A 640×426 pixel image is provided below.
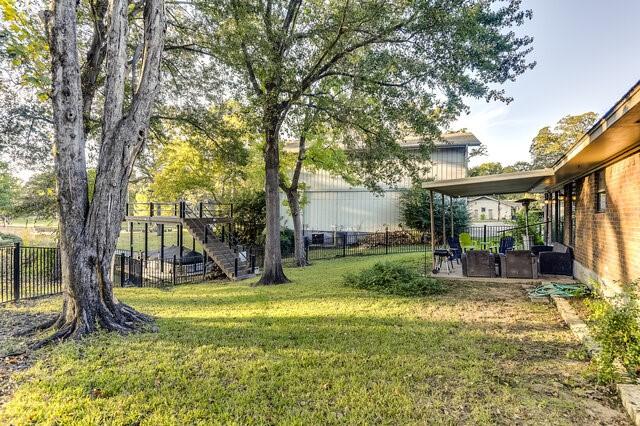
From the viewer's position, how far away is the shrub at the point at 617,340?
3.40 meters

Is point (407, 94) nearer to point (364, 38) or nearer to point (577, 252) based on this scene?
point (364, 38)

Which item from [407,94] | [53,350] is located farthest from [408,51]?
[53,350]

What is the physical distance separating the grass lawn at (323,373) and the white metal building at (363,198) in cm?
1623

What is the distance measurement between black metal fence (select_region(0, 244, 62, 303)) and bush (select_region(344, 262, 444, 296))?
26.3ft

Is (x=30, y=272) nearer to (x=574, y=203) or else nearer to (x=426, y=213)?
(x=574, y=203)

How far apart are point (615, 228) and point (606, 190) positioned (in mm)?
1006

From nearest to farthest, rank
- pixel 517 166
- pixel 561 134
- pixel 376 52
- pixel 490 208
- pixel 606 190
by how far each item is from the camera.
→ pixel 606 190 < pixel 376 52 < pixel 561 134 < pixel 490 208 < pixel 517 166

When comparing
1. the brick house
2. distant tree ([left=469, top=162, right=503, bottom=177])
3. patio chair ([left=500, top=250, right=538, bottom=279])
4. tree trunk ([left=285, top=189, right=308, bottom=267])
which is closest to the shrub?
the brick house

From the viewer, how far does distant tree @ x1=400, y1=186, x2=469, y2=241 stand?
20.6 metres

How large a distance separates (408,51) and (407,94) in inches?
41.5

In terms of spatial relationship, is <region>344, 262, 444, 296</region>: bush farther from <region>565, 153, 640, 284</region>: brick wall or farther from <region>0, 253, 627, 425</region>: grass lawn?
<region>565, 153, 640, 284</region>: brick wall

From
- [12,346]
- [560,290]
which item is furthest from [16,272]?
[560,290]

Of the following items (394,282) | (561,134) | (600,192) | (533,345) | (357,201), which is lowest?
(533,345)

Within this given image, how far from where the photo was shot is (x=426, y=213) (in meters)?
21.2
